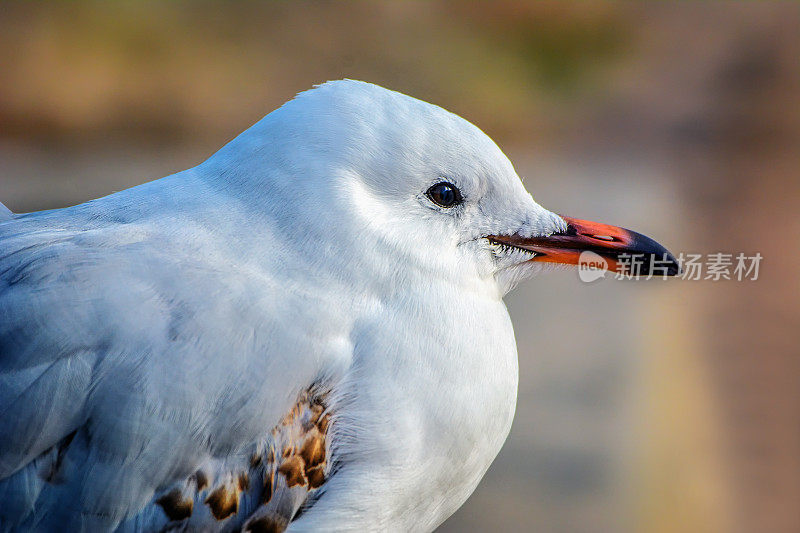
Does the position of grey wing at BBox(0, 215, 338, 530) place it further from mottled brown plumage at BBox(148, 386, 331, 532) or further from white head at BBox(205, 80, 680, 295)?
white head at BBox(205, 80, 680, 295)

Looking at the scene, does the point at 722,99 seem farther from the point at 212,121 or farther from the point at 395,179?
the point at 395,179

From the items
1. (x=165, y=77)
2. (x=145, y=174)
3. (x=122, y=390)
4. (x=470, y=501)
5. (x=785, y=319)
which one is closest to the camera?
(x=122, y=390)

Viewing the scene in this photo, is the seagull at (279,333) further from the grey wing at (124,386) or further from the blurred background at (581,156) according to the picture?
the blurred background at (581,156)

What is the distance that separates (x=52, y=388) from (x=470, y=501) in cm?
141

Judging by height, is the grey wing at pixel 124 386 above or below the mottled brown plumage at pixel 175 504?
above

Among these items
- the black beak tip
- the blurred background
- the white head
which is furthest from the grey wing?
the blurred background

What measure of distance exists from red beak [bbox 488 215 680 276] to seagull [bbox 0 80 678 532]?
16 mm

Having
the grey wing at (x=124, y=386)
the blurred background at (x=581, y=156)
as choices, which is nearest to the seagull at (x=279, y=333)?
the grey wing at (x=124, y=386)

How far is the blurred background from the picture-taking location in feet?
7.52

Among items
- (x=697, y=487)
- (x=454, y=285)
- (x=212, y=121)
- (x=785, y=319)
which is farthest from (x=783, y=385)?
(x=212, y=121)

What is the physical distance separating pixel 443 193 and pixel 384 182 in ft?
0.23

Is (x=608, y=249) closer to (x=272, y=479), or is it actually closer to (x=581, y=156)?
(x=272, y=479)

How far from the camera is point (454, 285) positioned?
964 mm

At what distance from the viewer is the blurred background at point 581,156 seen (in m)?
2.29
